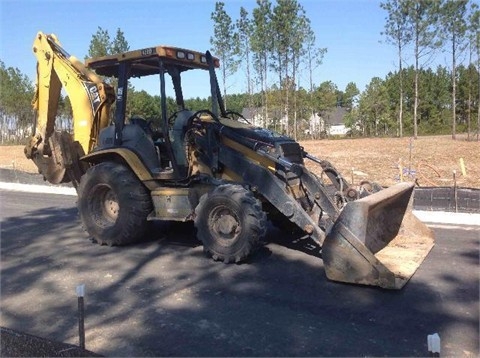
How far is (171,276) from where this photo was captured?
20.6 ft

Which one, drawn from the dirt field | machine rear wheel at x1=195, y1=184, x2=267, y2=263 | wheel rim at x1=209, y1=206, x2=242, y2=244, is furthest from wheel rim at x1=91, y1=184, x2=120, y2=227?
the dirt field

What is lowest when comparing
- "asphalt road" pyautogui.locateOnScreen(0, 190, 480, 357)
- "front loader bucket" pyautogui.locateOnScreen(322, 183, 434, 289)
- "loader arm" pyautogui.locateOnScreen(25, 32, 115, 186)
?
"asphalt road" pyautogui.locateOnScreen(0, 190, 480, 357)

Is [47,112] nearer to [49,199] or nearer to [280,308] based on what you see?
[49,199]

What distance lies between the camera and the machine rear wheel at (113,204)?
24.7ft

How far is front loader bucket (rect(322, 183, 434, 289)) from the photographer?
532cm

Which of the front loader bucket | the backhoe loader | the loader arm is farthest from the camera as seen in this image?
the loader arm

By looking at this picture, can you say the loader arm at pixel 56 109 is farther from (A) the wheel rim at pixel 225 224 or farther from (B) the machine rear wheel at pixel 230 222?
(A) the wheel rim at pixel 225 224

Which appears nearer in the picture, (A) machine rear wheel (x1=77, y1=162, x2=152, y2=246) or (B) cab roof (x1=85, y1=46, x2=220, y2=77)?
(B) cab roof (x1=85, y1=46, x2=220, y2=77)

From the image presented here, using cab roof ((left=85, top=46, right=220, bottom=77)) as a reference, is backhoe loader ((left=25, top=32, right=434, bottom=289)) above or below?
below

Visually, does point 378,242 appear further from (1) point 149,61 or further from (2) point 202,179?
(1) point 149,61

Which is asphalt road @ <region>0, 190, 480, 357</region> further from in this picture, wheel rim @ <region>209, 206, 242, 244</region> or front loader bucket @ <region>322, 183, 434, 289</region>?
wheel rim @ <region>209, 206, 242, 244</region>

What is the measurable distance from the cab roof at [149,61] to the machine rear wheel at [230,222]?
7.58 ft

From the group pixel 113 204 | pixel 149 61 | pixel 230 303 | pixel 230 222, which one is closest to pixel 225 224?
pixel 230 222

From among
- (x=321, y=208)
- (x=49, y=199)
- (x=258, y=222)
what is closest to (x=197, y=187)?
(x=258, y=222)
